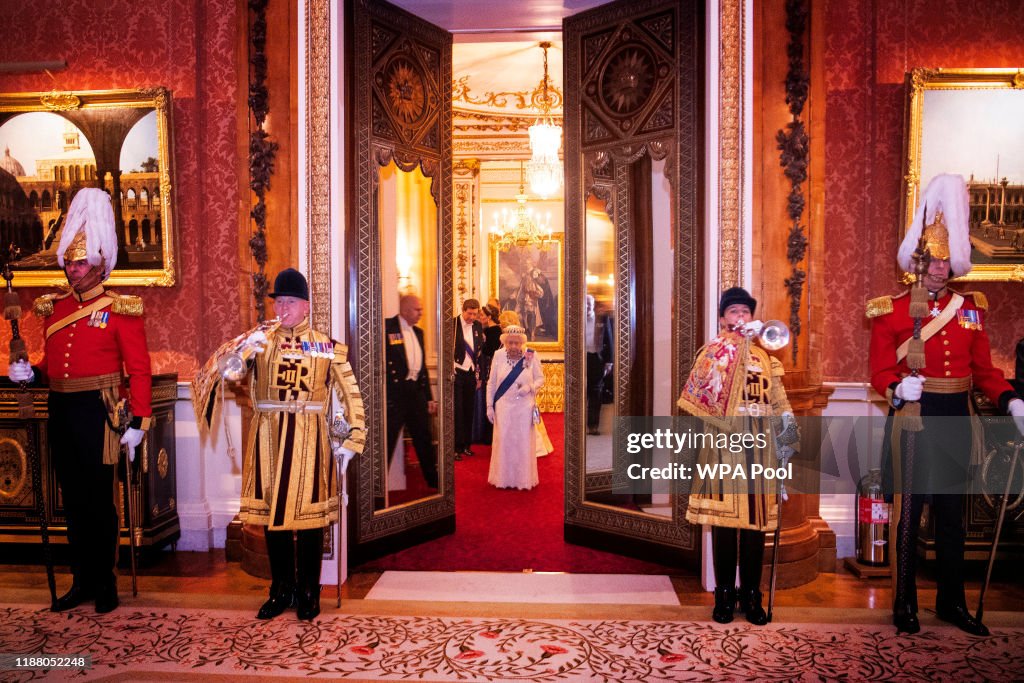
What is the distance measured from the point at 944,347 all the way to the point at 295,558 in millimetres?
3719

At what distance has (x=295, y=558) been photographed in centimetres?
397

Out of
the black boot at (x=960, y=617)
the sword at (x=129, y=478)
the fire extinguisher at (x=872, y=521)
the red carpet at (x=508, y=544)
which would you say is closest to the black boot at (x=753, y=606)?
the red carpet at (x=508, y=544)

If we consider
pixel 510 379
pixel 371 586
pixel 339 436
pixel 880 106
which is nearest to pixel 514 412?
pixel 510 379

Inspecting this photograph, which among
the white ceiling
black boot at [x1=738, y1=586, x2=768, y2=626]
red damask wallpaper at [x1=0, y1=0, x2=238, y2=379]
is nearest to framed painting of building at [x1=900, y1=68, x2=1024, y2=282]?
the white ceiling

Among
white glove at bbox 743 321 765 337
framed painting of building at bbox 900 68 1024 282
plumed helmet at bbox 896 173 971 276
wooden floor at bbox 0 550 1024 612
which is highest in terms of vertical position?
framed painting of building at bbox 900 68 1024 282

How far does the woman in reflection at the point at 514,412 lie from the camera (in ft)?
22.0

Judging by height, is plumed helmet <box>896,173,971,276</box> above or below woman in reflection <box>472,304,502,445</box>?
above

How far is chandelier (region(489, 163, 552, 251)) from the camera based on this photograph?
1166 cm

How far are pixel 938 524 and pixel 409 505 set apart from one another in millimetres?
3328

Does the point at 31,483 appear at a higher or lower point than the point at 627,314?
lower

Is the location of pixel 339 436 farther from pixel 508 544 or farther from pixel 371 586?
pixel 508 544

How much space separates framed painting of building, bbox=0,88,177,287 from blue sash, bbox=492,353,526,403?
3085 mm

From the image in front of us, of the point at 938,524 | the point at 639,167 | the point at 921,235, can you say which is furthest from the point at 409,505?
the point at 921,235

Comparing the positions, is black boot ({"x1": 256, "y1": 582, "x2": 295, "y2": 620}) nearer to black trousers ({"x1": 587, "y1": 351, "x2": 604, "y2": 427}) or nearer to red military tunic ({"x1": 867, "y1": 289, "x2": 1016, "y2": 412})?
black trousers ({"x1": 587, "y1": 351, "x2": 604, "y2": 427})
